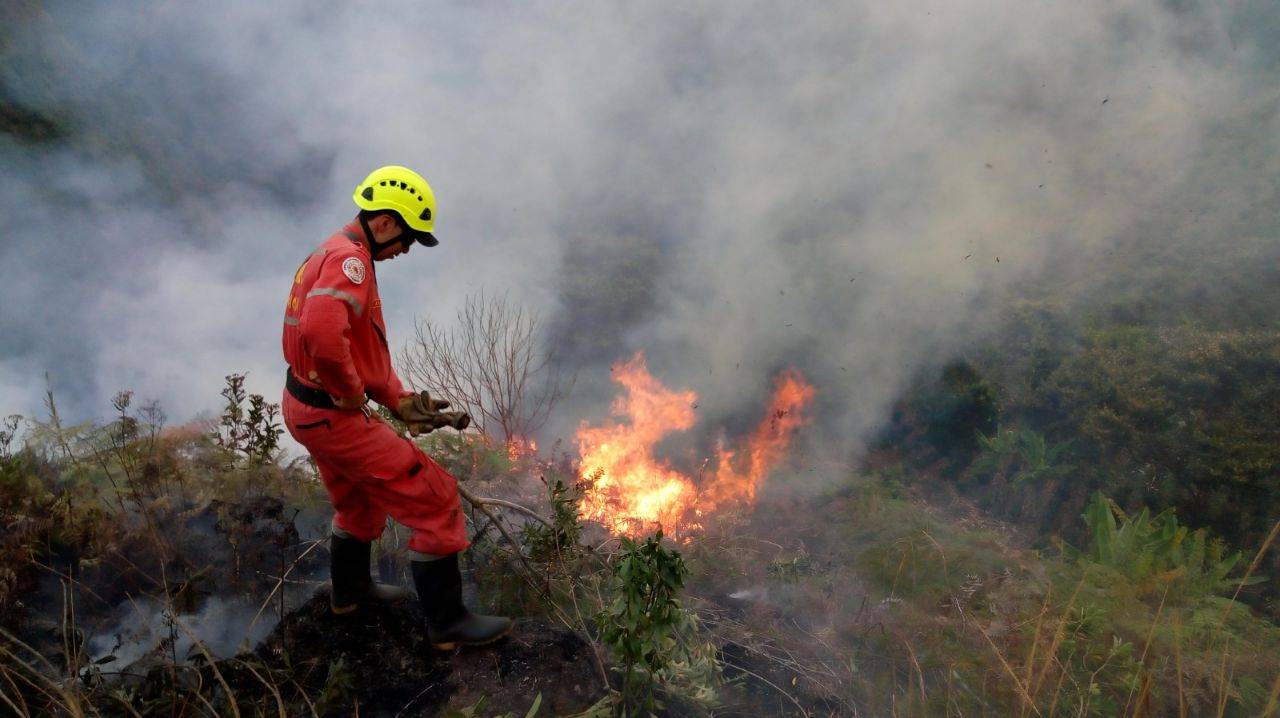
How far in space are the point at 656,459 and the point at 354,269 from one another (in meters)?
5.36

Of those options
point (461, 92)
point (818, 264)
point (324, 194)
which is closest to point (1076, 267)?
point (818, 264)

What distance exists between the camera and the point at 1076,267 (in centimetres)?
789

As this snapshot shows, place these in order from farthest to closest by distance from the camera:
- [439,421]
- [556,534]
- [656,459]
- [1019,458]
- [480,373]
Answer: [656,459] < [480,373] < [1019,458] < [556,534] < [439,421]

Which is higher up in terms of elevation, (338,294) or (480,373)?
(338,294)

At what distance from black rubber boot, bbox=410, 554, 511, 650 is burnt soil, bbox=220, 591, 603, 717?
97 millimetres

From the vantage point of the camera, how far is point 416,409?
300 cm

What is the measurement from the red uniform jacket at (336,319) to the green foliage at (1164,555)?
4638mm

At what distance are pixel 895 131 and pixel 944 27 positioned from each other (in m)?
1.72

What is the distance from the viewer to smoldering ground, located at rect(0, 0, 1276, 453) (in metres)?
8.08

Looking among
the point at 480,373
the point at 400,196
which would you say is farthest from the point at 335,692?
the point at 480,373

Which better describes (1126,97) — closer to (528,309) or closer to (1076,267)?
(1076,267)

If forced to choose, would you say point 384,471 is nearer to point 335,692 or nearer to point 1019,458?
point 335,692

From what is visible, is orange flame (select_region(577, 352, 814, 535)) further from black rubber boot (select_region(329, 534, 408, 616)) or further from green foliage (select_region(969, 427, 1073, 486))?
black rubber boot (select_region(329, 534, 408, 616))

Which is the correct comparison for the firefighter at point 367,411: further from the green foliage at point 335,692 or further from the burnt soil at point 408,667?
the green foliage at point 335,692
